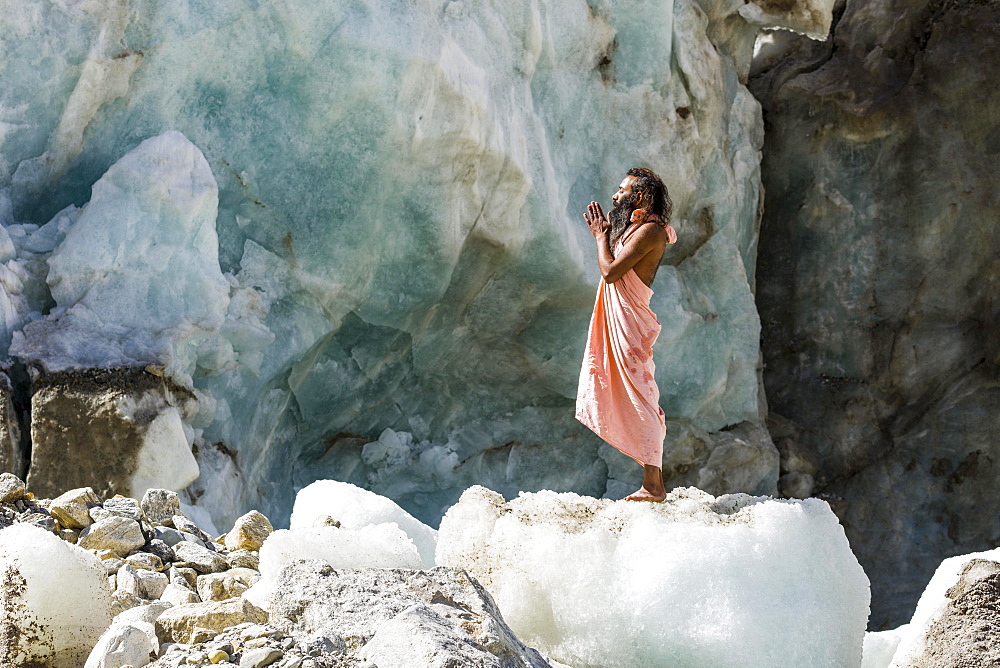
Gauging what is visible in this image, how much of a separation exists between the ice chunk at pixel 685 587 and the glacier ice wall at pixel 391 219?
6.54 ft

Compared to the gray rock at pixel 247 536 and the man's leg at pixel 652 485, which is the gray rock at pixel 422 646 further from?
the gray rock at pixel 247 536

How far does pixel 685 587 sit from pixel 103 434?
222cm

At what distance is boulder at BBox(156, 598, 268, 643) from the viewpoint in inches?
95.0

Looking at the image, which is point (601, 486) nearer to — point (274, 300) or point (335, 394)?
point (335, 394)

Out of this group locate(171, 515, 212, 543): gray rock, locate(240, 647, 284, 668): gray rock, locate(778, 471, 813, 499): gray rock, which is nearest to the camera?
locate(240, 647, 284, 668): gray rock

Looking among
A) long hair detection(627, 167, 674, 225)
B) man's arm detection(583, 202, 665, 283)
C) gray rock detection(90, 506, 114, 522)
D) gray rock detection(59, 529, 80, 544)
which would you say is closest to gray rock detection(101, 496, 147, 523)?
gray rock detection(90, 506, 114, 522)

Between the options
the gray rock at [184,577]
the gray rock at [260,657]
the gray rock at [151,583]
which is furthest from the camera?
the gray rock at [184,577]

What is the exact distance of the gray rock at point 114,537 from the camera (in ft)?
10.3

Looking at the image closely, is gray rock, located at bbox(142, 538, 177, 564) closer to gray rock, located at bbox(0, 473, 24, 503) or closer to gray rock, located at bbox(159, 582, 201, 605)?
gray rock, located at bbox(159, 582, 201, 605)

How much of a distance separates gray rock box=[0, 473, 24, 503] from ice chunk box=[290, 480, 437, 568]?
0.90m

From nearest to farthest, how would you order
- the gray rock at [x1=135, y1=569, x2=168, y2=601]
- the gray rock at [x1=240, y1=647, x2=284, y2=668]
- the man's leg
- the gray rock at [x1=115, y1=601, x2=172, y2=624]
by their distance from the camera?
the gray rock at [x1=240, y1=647, x2=284, y2=668]
the gray rock at [x1=115, y1=601, x2=172, y2=624]
the gray rock at [x1=135, y1=569, x2=168, y2=601]
the man's leg

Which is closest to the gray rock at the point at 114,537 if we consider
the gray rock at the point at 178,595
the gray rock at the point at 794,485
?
the gray rock at the point at 178,595

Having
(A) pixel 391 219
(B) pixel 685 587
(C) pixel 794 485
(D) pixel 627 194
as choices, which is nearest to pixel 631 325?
(D) pixel 627 194

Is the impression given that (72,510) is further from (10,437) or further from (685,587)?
(685,587)
